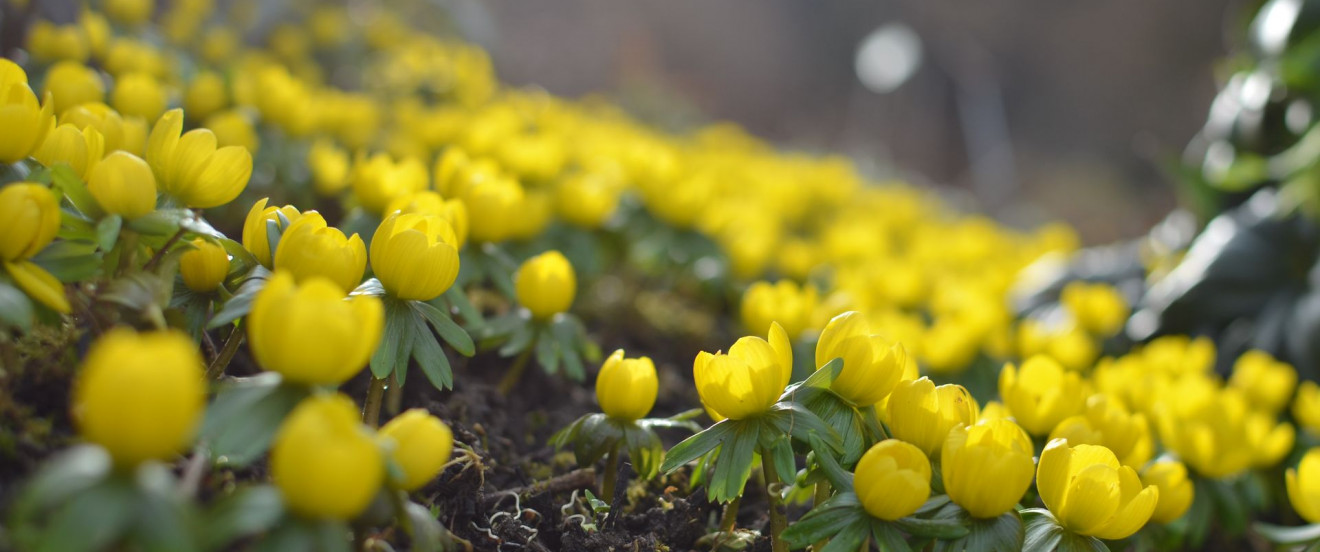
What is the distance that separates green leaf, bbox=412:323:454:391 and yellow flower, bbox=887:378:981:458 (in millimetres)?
549

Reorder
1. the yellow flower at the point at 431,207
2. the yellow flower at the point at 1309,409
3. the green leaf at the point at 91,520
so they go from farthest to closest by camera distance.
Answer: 1. the yellow flower at the point at 1309,409
2. the yellow flower at the point at 431,207
3. the green leaf at the point at 91,520

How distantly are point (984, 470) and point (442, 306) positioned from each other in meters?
0.69

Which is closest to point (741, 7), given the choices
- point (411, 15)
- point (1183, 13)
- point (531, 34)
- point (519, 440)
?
point (531, 34)

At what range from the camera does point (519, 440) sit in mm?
1412

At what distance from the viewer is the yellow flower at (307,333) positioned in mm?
707

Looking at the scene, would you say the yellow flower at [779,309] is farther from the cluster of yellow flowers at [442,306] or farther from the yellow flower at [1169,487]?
the yellow flower at [1169,487]

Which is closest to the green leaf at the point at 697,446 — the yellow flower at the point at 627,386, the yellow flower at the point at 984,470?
the yellow flower at the point at 627,386

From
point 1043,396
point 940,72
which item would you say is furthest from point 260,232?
point 940,72

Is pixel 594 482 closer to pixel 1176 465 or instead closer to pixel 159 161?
pixel 159 161

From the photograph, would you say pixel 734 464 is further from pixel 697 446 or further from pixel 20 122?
pixel 20 122

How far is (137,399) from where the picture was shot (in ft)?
1.96

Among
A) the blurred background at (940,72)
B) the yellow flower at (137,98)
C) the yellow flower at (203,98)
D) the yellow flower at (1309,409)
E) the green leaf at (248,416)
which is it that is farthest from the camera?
the blurred background at (940,72)

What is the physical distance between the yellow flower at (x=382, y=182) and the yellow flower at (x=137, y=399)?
838 millimetres

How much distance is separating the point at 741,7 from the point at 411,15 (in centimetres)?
846
